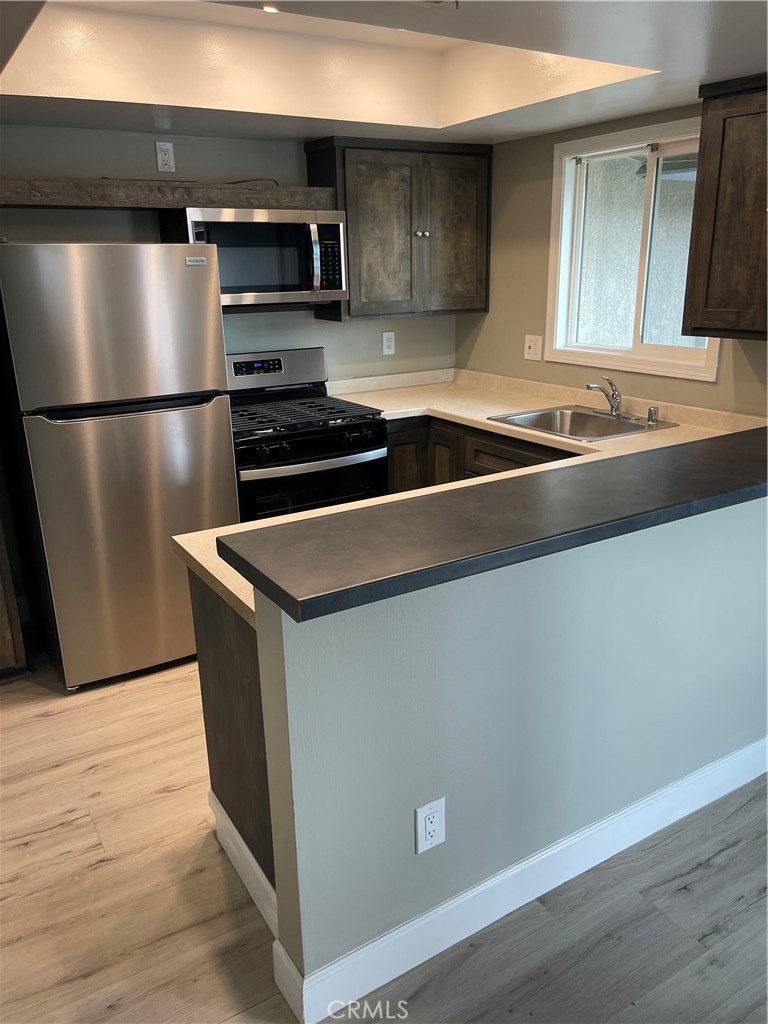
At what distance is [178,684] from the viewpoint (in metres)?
2.97

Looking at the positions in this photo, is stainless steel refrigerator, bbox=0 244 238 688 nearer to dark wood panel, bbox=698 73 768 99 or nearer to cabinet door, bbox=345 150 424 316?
cabinet door, bbox=345 150 424 316

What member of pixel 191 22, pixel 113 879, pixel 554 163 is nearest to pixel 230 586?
pixel 113 879

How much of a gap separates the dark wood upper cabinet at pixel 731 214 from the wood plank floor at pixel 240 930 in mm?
1521

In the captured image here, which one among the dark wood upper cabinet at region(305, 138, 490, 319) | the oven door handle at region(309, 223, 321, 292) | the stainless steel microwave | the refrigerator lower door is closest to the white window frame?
the dark wood upper cabinet at region(305, 138, 490, 319)

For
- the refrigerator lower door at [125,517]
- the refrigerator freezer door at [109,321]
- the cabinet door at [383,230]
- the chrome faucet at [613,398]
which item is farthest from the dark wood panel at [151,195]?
the chrome faucet at [613,398]

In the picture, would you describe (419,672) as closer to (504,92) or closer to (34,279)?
(34,279)

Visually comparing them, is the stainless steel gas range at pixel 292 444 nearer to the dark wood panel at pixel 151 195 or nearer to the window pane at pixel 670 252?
the dark wood panel at pixel 151 195

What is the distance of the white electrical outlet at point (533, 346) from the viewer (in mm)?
3697

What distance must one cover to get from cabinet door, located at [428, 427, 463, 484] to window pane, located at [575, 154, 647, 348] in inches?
31.7

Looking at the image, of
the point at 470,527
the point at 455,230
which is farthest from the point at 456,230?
the point at 470,527

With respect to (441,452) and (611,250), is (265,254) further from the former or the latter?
(611,250)

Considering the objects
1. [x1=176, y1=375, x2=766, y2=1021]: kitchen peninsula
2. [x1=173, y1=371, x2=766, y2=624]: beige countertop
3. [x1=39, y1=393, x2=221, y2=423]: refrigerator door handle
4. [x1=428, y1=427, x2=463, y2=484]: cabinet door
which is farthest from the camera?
[x1=428, y1=427, x2=463, y2=484]: cabinet door

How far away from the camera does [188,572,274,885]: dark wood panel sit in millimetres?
1682

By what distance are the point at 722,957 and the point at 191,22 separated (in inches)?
130
